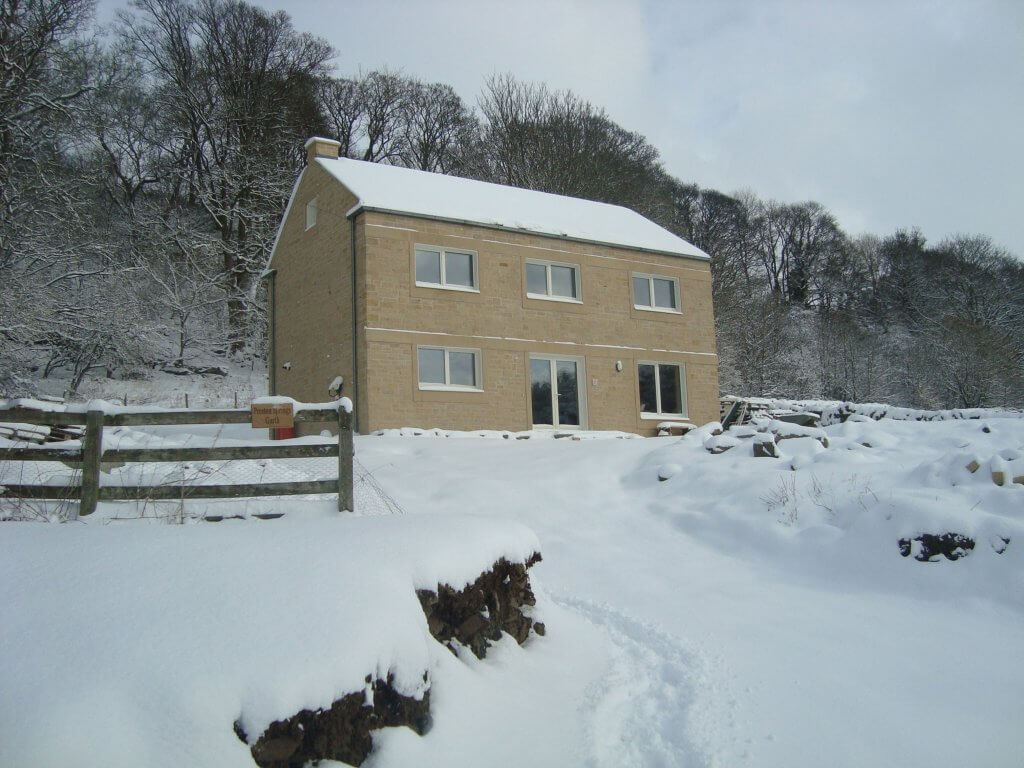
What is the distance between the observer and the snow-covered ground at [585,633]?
2.99 metres

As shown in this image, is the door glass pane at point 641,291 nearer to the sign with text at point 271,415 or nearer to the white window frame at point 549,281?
the white window frame at point 549,281

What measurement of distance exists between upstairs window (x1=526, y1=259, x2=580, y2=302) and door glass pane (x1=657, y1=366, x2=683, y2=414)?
312 cm

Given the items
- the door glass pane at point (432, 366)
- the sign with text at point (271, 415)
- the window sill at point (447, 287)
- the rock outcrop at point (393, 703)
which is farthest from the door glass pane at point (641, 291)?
the rock outcrop at point (393, 703)

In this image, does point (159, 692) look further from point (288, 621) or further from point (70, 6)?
point (70, 6)

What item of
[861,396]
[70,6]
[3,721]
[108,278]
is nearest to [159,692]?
[3,721]

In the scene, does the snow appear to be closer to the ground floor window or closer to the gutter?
the gutter

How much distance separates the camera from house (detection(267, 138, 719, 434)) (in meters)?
16.0

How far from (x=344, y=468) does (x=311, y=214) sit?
13.9 metres

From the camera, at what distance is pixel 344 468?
617cm

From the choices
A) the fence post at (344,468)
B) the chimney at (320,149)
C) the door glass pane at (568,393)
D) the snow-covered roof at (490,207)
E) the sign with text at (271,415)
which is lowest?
the fence post at (344,468)

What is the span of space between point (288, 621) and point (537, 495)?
257 inches

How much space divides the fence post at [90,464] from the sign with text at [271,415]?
1.09 meters

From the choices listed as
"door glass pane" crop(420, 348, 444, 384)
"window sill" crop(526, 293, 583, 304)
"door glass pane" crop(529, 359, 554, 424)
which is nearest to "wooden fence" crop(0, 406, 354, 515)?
"door glass pane" crop(420, 348, 444, 384)

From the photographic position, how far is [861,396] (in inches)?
1369
